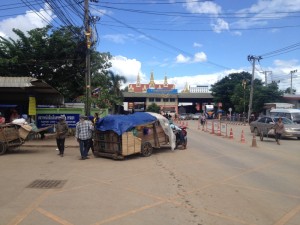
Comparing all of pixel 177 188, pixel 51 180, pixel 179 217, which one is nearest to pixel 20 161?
pixel 51 180

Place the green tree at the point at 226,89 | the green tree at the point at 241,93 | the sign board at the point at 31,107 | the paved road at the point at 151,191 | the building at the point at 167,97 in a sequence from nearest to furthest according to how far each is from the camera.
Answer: the paved road at the point at 151,191
the sign board at the point at 31,107
the green tree at the point at 241,93
the green tree at the point at 226,89
the building at the point at 167,97

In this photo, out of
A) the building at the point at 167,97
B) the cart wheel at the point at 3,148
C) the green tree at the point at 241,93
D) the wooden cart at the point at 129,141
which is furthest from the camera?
the building at the point at 167,97

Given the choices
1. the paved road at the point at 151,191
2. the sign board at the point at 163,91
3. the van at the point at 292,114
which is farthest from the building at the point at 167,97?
the paved road at the point at 151,191

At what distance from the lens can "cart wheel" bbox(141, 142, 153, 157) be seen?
14188 millimetres

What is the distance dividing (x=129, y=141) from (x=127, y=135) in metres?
0.24

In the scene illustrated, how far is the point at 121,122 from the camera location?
44.0 feet

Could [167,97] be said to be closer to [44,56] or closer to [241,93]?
[241,93]

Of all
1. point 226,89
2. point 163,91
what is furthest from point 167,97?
point 226,89

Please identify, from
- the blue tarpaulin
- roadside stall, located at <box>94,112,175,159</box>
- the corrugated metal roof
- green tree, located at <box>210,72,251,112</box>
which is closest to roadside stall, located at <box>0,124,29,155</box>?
the corrugated metal roof

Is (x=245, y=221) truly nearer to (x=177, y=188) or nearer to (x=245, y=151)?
(x=177, y=188)

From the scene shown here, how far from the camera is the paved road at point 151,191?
6195 millimetres

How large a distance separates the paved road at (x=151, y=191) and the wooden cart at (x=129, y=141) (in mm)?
419

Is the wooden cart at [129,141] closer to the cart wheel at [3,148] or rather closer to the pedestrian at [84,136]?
the pedestrian at [84,136]

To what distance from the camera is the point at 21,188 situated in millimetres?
8336
